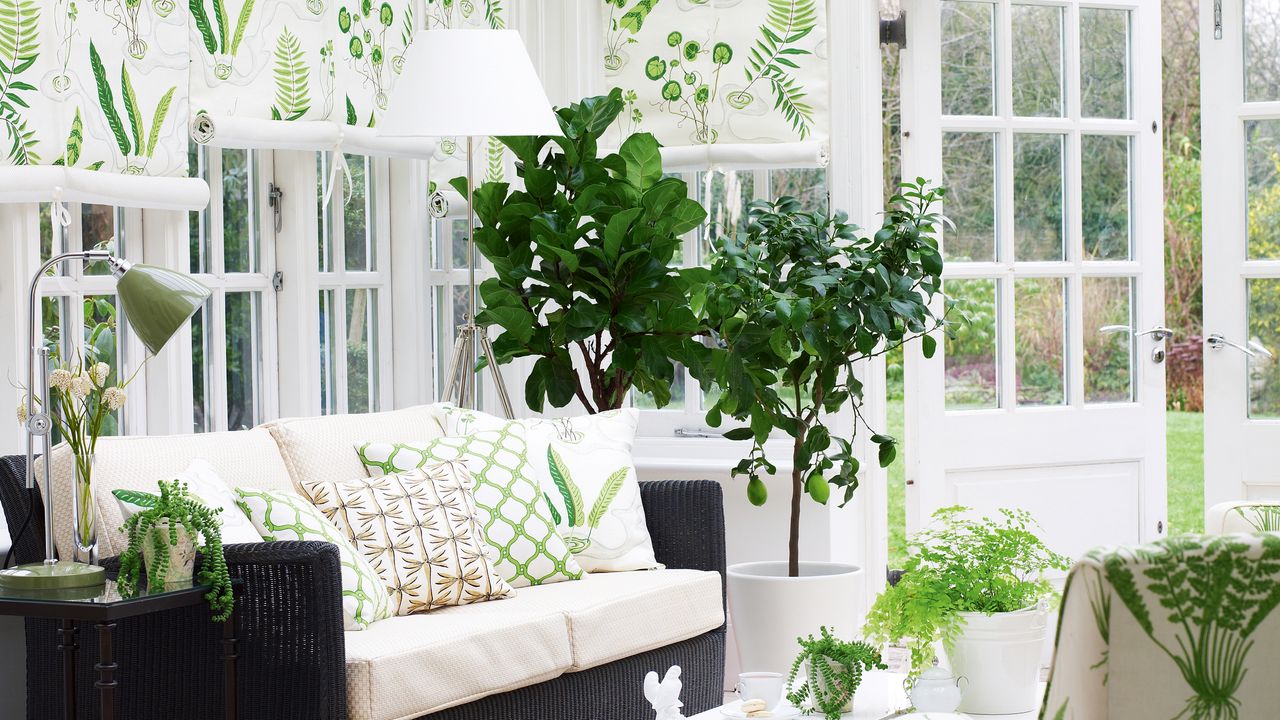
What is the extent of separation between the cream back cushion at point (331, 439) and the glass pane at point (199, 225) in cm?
62

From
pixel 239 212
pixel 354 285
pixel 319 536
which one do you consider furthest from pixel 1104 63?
pixel 319 536

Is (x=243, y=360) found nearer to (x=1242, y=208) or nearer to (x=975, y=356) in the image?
(x=975, y=356)

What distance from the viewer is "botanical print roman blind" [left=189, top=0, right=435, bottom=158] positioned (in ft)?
11.2

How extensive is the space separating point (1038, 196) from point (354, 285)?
81.6 inches

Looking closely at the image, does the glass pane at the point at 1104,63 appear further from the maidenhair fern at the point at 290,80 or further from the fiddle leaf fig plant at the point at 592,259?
the maidenhair fern at the point at 290,80

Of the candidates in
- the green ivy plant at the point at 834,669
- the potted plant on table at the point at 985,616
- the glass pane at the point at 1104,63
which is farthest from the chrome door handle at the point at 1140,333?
the green ivy plant at the point at 834,669

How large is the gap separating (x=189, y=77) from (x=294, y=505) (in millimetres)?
1130

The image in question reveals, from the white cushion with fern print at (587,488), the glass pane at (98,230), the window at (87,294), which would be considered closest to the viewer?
the window at (87,294)

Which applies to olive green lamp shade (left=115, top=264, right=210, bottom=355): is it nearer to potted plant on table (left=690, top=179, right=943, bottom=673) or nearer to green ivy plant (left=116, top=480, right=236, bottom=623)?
green ivy plant (left=116, top=480, right=236, bottom=623)

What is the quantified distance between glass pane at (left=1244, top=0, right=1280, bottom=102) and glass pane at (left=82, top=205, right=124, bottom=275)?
334cm

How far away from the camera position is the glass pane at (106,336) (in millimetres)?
3193

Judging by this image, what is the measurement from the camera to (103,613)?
2.28m

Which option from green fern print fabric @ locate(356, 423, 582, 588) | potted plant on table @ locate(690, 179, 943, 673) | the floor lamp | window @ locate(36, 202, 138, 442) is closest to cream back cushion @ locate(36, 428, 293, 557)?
green fern print fabric @ locate(356, 423, 582, 588)

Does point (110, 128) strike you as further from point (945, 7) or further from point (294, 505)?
point (945, 7)
